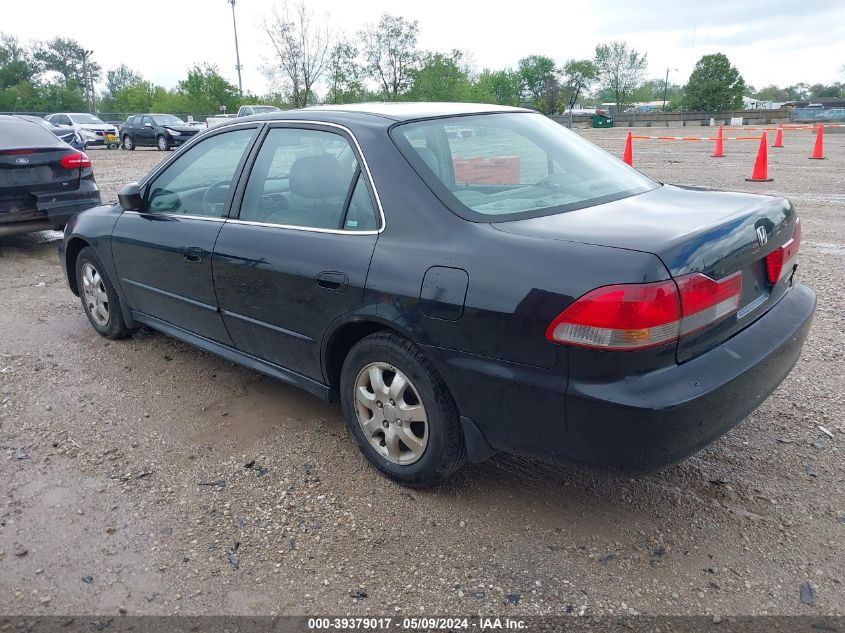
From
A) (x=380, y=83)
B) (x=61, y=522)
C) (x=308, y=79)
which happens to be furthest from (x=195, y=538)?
(x=380, y=83)

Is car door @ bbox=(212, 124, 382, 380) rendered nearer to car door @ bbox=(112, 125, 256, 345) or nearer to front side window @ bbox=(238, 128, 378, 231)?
front side window @ bbox=(238, 128, 378, 231)

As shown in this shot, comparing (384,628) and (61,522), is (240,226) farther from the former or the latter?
(384,628)

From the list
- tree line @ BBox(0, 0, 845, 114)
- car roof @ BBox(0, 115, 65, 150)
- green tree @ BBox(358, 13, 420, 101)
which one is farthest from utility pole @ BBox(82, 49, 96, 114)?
car roof @ BBox(0, 115, 65, 150)

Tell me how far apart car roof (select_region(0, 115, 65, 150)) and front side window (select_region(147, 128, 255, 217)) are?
4425 mm

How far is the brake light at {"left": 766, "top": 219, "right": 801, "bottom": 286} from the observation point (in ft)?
9.47

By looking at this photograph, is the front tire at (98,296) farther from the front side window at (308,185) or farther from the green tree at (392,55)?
the green tree at (392,55)

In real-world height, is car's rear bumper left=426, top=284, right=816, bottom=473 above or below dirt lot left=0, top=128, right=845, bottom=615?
above

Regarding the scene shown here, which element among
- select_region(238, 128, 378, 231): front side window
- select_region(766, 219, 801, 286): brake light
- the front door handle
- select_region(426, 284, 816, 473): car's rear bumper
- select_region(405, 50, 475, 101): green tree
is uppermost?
select_region(405, 50, 475, 101): green tree

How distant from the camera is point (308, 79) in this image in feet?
147

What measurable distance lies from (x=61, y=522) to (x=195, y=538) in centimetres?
63

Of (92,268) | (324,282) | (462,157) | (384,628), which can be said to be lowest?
(384,628)

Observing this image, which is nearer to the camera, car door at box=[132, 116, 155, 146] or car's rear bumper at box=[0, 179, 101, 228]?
car's rear bumper at box=[0, 179, 101, 228]

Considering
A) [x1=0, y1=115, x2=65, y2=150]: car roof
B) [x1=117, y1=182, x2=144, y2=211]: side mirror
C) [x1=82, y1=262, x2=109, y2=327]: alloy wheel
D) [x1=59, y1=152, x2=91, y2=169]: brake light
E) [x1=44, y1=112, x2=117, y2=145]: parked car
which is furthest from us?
[x1=44, y1=112, x2=117, y2=145]: parked car

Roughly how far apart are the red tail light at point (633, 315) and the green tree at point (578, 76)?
318 ft
